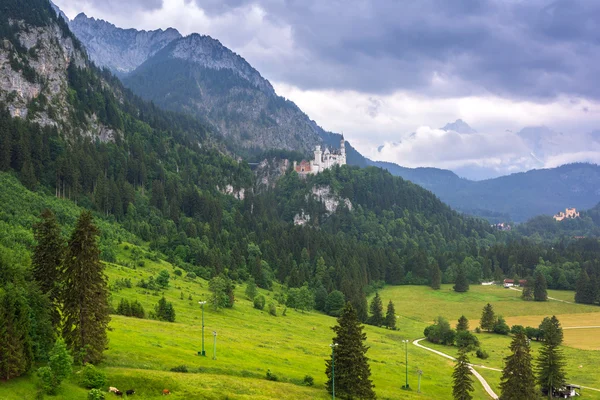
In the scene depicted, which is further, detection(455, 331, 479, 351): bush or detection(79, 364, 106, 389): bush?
detection(455, 331, 479, 351): bush

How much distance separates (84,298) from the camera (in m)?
48.8

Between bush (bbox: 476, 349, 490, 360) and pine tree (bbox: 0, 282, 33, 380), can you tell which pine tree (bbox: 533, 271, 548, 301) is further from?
pine tree (bbox: 0, 282, 33, 380)

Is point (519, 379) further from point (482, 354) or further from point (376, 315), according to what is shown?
point (376, 315)

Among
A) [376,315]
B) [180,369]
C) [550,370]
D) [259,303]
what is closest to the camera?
[180,369]

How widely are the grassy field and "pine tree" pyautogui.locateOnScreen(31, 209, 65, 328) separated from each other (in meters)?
9.66

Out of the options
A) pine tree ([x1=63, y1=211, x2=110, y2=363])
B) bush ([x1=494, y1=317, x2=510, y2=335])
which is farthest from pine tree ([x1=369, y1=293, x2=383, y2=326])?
pine tree ([x1=63, y1=211, x2=110, y2=363])

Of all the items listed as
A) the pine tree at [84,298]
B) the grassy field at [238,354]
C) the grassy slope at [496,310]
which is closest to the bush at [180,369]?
the grassy field at [238,354]

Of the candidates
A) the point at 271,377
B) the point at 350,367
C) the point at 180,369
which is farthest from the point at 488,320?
the point at 180,369

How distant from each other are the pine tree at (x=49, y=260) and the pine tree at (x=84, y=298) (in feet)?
5.04

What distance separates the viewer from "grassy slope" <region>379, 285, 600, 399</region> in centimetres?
9362

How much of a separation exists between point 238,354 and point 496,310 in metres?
123

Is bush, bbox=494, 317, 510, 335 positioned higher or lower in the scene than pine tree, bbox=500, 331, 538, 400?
lower

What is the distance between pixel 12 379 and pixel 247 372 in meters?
27.0

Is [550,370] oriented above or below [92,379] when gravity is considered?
below
